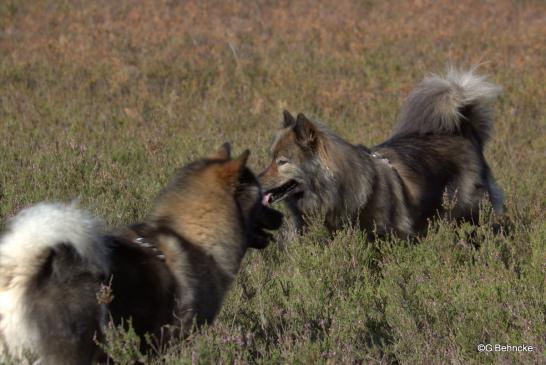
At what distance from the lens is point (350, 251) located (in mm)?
5395

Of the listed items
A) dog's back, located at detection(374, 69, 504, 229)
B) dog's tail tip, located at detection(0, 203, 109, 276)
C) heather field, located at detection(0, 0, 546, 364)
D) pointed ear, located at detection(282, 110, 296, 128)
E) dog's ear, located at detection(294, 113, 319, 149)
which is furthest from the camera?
dog's back, located at detection(374, 69, 504, 229)

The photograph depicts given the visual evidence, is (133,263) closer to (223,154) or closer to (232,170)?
(232,170)

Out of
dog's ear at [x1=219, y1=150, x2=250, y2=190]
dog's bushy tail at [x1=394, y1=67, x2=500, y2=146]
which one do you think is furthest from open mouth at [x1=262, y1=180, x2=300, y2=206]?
dog's ear at [x1=219, y1=150, x2=250, y2=190]

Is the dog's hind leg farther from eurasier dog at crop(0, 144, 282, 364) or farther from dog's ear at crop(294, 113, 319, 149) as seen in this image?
eurasier dog at crop(0, 144, 282, 364)

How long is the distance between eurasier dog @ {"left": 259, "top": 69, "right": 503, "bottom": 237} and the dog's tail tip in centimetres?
265

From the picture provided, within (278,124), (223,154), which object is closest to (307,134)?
(223,154)

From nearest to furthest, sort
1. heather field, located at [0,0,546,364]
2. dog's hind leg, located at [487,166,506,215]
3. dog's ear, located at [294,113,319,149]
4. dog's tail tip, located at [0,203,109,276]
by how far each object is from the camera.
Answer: dog's tail tip, located at [0,203,109,276] → heather field, located at [0,0,546,364] → dog's ear, located at [294,113,319,149] → dog's hind leg, located at [487,166,506,215]

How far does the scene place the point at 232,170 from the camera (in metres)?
3.97

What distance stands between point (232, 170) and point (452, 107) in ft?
11.3

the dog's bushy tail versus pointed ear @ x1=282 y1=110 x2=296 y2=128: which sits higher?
pointed ear @ x1=282 y1=110 x2=296 y2=128

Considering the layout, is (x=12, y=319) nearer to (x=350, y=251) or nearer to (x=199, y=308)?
(x=199, y=308)

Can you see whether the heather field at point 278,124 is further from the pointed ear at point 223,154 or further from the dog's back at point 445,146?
the pointed ear at point 223,154

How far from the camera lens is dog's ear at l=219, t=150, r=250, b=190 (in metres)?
3.97

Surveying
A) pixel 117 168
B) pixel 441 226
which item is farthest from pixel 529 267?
pixel 117 168
